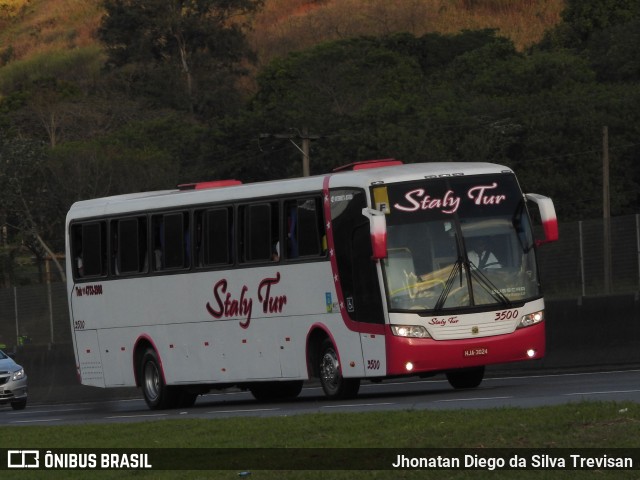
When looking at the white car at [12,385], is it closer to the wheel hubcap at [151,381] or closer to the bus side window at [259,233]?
the wheel hubcap at [151,381]

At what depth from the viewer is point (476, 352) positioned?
21.5 meters

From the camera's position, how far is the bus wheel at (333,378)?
2248cm

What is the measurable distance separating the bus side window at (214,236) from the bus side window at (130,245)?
1386 mm

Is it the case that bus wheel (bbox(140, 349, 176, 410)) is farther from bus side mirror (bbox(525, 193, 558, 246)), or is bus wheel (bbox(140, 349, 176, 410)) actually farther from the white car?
bus side mirror (bbox(525, 193, 558, 246))

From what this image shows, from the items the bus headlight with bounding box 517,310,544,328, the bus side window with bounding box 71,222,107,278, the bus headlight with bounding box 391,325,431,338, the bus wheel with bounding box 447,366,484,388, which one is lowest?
the bus wheel with bounding box 447,366,484,388

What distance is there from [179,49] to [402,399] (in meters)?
92.4

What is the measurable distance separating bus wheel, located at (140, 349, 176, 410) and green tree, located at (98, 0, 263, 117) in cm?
8157

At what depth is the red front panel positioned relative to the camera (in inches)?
837

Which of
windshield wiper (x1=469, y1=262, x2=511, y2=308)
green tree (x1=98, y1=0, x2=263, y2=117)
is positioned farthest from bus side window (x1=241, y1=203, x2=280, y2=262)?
green tree (x1=98, y1=0, x2=263, y2=117)

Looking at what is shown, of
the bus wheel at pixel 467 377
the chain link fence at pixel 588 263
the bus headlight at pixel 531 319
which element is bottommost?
the chain link fence at pixel 588 263

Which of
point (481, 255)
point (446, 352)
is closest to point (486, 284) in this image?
point (481, 255)

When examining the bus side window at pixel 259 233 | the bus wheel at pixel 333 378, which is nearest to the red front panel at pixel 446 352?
the bus wheel at pixel 333 378

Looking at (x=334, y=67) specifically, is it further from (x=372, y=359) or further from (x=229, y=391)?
(x=372, y=359)

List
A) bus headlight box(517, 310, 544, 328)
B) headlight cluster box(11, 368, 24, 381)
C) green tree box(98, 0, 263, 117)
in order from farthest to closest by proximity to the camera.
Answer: green tree box(98, 0, 263, 117), headlight cluster box(11, 368, 24, 381), bus headlight box(517, 310, 544, 328)
